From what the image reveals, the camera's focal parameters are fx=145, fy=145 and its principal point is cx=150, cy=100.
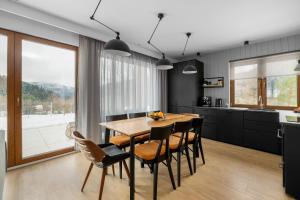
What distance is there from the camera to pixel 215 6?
2312 mm

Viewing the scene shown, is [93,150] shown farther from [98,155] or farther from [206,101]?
[206,101]

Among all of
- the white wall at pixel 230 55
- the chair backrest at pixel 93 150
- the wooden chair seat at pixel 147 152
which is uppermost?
the white wall at pixel 230 55

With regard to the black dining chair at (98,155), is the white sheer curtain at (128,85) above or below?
above

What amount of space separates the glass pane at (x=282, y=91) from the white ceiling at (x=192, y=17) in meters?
1.04

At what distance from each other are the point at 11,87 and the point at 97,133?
5.73 ft

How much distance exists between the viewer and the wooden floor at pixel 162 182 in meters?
1.84

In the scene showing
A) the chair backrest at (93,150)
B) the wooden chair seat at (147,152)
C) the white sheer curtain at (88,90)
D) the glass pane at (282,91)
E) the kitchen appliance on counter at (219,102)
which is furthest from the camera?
the kitchen appliance on counter at (219,102)

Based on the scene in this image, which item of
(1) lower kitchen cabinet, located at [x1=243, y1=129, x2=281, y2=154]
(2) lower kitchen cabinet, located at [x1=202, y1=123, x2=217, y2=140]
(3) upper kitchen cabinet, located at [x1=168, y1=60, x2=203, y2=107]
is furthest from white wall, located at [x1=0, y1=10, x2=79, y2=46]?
(1) lower kitchen cabinet, located at [x1=243, y1=129, x2=281, y2=154]

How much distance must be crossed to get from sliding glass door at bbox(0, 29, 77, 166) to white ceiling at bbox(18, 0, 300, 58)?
733 millimetres

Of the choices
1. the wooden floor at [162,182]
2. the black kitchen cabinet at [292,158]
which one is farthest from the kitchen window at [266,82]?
the black kitchen cabinet at [292,158]

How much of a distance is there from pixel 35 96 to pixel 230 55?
501 cm

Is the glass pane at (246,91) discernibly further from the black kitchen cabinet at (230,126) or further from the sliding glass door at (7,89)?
the sliding glass door at (7,89)

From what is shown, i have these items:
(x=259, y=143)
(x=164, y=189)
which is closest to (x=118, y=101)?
(x=164, y=189)

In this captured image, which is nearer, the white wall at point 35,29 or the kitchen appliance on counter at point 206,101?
the white wall at point 35,29
